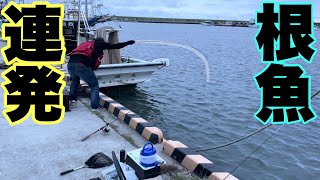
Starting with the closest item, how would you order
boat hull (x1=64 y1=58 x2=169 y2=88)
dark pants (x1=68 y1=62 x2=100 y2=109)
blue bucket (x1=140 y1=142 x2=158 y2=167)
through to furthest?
blue bucket (x1=140 y1=142 x2=158 y2=167), dark pants (x1=68 y1=62 x2=100 y2=109), boat hull (x1=64 y1=58 x2=169 y2=88)

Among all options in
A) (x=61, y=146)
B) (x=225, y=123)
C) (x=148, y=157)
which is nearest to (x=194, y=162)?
(x=148, y=157)

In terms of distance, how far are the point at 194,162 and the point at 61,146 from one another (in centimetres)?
241

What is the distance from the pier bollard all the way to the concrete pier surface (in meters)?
0.10

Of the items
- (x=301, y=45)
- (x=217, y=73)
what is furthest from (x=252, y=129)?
(x=217, y=73)

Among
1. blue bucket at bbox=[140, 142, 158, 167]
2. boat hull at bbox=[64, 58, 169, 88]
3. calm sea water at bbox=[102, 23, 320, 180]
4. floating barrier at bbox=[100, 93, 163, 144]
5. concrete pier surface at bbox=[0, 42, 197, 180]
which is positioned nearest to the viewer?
blue bucket at bbox=[140, 142, 158, 167]

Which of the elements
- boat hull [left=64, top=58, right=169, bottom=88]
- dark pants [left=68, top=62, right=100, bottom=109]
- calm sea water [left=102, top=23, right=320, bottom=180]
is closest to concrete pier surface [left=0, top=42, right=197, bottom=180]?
dark pants [left=68, top=62, right=100, bottom=109]

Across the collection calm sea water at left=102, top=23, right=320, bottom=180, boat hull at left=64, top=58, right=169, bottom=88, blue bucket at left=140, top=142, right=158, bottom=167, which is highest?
boat hull at left=64, top=58, right=169, bottom=88

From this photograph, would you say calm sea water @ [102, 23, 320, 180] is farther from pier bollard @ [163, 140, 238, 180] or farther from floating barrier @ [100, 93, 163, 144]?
pier bollard @ [163, 140, 238, 180]

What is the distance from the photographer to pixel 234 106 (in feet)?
42.7

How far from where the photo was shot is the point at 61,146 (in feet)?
19.7

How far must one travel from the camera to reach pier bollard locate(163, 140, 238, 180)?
15.8ft

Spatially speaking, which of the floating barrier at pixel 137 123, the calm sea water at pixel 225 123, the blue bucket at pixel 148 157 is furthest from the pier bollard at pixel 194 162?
the calm sea water at pixel 225 123

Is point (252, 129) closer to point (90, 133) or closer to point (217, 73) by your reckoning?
point (90, 133)

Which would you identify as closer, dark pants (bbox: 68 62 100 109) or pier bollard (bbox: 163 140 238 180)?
pier bollard (bbox: 163 140 238 180)
